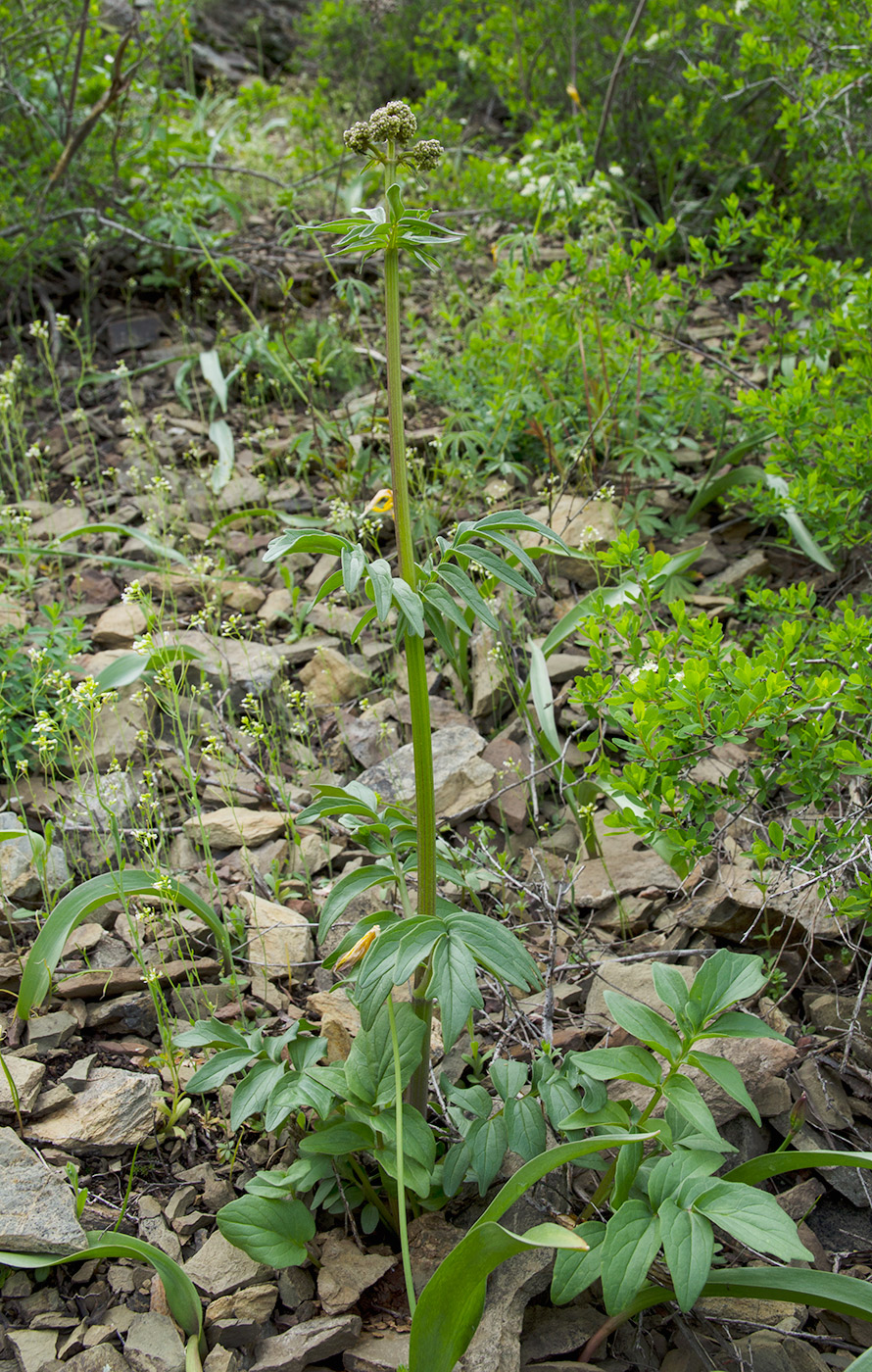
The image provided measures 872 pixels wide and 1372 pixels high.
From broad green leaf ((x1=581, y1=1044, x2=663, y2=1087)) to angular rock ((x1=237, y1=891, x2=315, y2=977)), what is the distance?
35.6 inches

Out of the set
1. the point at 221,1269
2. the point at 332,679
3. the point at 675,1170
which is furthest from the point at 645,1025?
the point at 332,679

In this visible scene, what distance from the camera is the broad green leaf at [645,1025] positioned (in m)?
1.45

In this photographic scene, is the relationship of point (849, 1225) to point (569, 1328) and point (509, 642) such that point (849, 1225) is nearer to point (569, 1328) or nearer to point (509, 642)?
point (569, 1328)

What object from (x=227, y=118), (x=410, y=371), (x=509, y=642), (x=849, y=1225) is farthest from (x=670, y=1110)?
(x=227, y=118)

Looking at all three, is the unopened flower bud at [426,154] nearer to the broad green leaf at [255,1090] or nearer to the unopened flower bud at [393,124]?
the unopened flower bud at [393,124]

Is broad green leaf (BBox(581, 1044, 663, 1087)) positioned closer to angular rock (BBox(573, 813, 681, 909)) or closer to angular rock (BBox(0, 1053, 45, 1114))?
angular rock (BBox(573, 813, 681, 909))

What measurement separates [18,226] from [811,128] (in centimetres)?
359

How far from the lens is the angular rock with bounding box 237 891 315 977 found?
86.7 inches

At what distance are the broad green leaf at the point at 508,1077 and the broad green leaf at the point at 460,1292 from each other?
24 centimetres

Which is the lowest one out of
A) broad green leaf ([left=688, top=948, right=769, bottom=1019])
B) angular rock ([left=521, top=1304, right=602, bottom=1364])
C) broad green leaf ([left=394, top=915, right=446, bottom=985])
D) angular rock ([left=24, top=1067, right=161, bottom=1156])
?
angular rock ([left=521, top=1304, right=602, bottom=1364])

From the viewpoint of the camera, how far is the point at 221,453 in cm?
389

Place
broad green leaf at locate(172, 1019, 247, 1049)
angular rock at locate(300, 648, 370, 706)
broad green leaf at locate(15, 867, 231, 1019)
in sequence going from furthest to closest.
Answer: angular rock at locate(300, 648, 370, 706) → broad green leaf at locate(15, 867, 231, 1019) → broad green leaf at locate(172, 1019, 247, 1049)

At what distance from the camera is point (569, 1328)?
154 centimetres

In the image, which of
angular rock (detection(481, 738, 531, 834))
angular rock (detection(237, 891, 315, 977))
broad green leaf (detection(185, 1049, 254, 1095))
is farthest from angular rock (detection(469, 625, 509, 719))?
broad green leaf (detection(185, 1049, 254, 1095))
